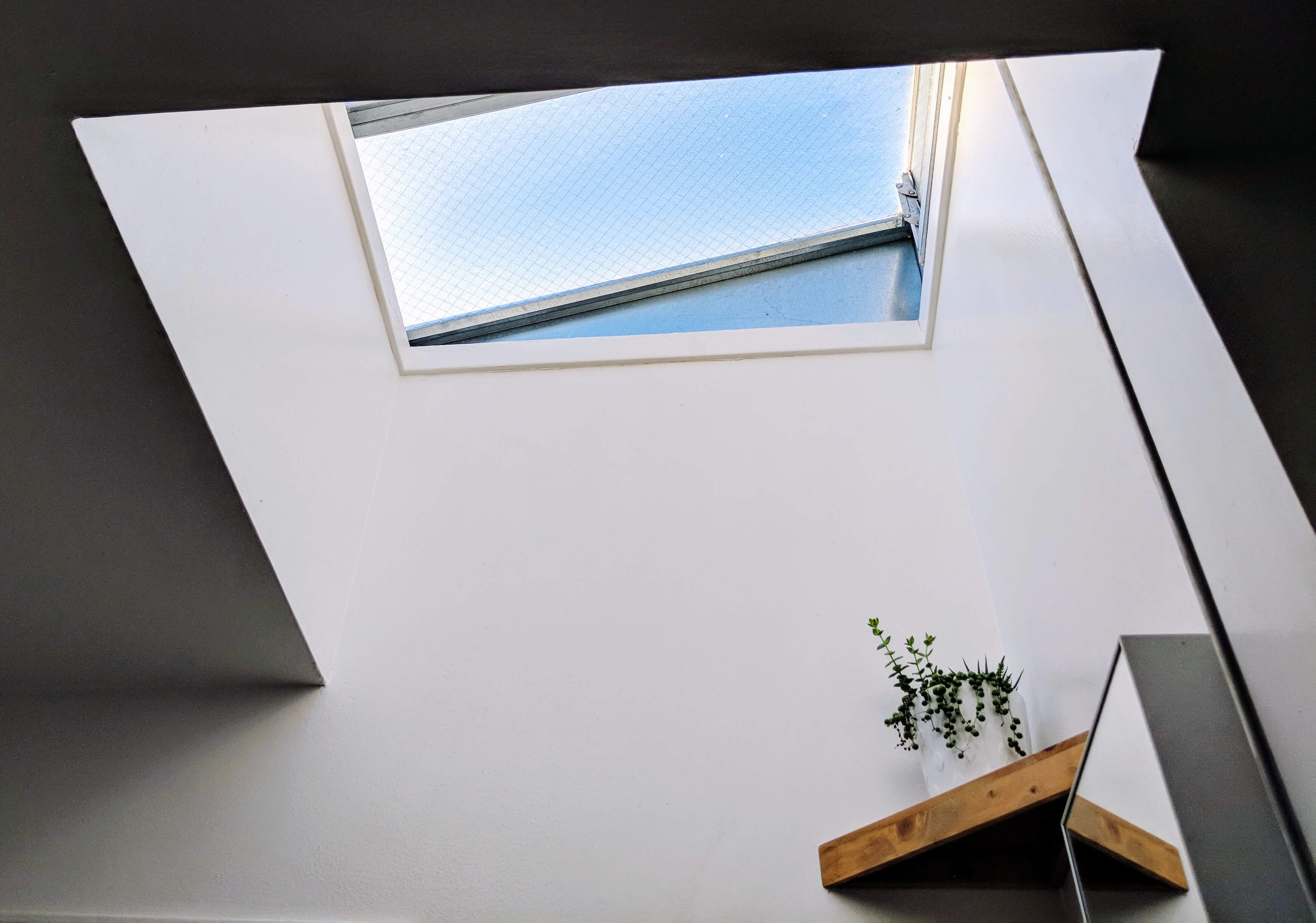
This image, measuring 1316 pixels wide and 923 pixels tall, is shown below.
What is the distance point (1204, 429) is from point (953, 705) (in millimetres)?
749

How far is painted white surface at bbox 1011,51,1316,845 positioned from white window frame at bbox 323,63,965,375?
1.17m

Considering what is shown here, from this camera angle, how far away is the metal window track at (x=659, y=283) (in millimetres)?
2594

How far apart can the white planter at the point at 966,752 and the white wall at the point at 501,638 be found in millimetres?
139

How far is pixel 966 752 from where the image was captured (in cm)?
151

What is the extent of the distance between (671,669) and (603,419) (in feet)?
2.37

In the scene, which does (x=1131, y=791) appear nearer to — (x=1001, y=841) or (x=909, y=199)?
(x=1001, y=841)

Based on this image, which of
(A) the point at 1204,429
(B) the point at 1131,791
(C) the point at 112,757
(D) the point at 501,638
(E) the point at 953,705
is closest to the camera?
(A) the point at 1204,429

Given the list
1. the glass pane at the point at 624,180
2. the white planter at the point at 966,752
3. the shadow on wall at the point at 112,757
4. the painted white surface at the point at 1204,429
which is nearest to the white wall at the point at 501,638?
the shadow on wall at the point at 112,757

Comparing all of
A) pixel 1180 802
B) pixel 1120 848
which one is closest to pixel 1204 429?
pixel 1180 802

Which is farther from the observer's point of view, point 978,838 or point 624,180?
point 624,180

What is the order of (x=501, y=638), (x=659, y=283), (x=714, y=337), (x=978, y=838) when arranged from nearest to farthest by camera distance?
(x=978, y=838) < (x=501, y=638) < (x=714, y=337) < (x=659, y=283)

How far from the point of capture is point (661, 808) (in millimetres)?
1662

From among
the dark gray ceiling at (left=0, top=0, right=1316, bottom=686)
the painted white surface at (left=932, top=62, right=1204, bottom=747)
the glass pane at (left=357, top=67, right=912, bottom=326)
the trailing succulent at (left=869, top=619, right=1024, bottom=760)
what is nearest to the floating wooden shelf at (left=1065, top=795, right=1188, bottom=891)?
the painted white surface at (left=932, top=62, right=1204, bottom=747)

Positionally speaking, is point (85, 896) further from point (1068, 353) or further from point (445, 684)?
point (1068, 353)
